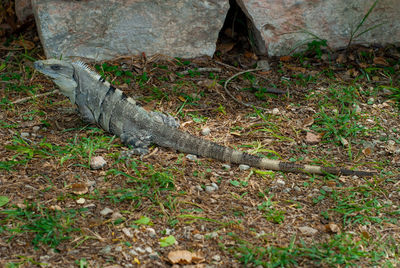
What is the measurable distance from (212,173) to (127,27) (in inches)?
87.2

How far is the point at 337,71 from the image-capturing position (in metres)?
5.28

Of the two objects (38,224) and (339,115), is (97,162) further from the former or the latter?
(339,115)

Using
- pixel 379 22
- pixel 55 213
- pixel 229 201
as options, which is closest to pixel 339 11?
pixel 379 22

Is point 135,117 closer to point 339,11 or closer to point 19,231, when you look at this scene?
point 19,231

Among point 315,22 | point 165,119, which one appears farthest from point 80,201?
point 315,22

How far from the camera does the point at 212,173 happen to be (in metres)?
3.67

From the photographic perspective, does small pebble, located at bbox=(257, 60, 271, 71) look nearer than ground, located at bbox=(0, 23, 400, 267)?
No

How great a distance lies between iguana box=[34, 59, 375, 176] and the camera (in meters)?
3.80

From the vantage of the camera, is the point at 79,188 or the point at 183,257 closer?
the point at 183,257

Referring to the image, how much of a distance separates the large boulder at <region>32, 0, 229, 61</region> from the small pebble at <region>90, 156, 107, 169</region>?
5.92 feet

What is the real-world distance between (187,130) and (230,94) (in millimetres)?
806

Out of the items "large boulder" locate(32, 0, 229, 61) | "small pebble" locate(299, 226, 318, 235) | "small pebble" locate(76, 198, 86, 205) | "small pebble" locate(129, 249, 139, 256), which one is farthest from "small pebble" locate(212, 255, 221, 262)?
"large boulder" locate(32, 0, 229, 61)

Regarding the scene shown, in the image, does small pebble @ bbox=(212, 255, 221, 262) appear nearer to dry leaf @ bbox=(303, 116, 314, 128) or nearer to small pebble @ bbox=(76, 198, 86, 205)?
small pebble @ bbox=(76, 198, 86, 205)

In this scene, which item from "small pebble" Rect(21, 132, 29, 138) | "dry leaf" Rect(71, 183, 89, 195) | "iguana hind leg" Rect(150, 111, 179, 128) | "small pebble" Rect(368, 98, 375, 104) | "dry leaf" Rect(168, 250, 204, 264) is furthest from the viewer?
"small pebble" Rect(368, 98, 375, 104)
